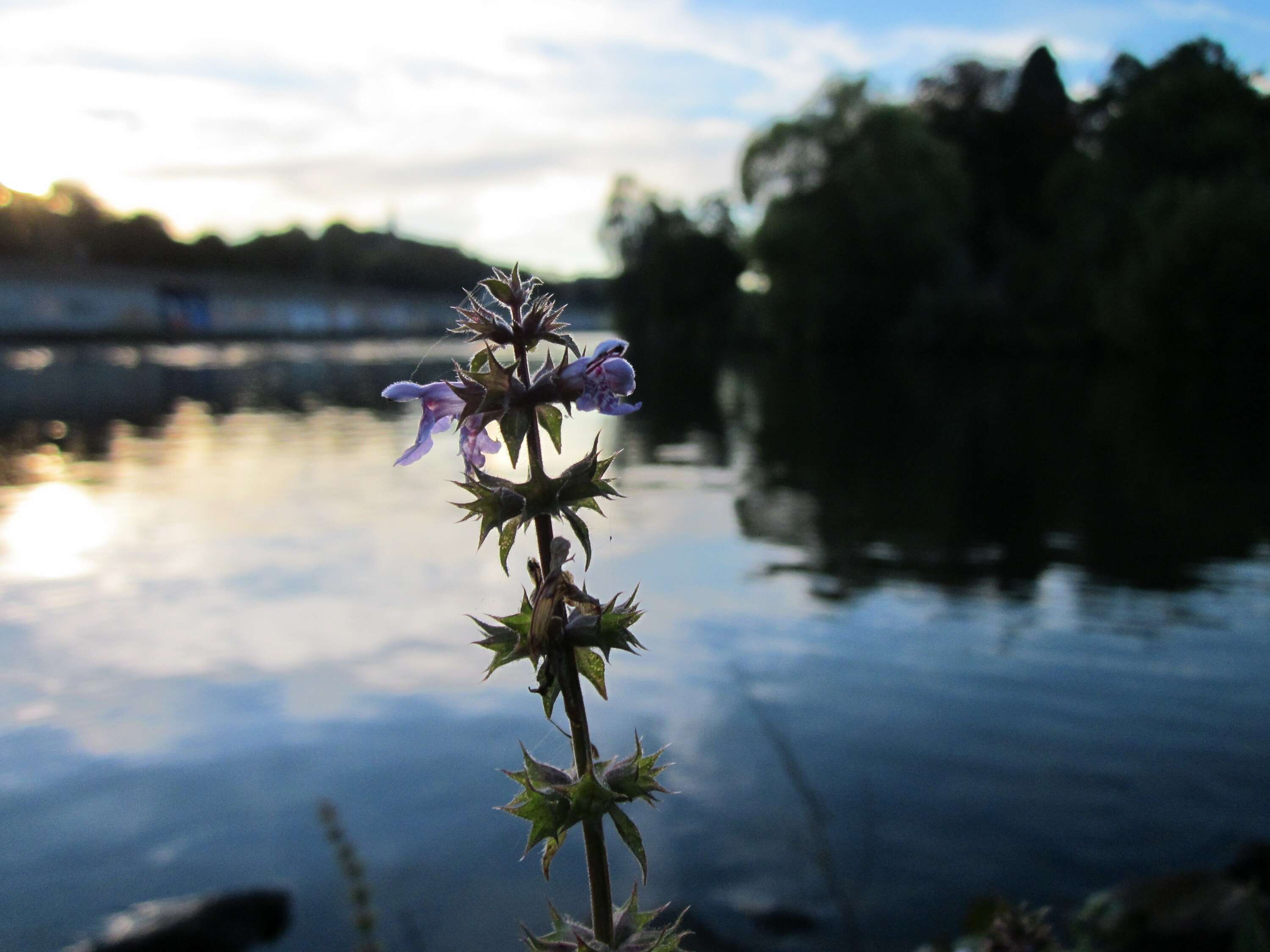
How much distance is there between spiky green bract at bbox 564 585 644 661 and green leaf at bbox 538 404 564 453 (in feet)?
0.81

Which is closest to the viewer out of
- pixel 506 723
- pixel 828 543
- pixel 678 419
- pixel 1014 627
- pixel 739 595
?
pixel 506 723

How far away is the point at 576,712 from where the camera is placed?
1.48 m

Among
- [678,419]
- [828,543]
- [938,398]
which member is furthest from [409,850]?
[938,398]

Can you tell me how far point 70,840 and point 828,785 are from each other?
7.01m

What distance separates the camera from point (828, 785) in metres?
10.4

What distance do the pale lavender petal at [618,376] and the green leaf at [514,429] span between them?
0.17 metres

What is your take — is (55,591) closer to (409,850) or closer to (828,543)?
(409,850)

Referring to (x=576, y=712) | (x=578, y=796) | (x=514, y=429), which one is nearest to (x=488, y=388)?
(x=514, y=429)

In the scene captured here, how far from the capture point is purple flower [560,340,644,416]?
159cm

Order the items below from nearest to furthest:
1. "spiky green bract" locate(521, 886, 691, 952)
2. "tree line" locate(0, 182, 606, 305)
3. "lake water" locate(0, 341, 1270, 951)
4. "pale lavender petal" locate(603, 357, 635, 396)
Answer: "spiky green bract" locate(521, 886, 691, 952)
"pale lavender petal" locate(603, 357, 635, 396)
"lake water" locate(0, 341, 1270, 951)
"tree line" locate(0, 182, 606, 305)

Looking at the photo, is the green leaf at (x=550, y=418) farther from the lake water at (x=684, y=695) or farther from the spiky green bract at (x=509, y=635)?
the lake water at (x=684, y=695)

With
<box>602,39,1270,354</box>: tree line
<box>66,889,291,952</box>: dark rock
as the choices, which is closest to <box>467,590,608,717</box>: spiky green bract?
<box>66,889,291,952</box>: dark rock

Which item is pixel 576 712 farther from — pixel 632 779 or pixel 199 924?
pixel 199 924

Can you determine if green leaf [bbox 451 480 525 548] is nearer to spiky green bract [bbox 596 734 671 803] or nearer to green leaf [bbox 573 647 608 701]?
green leaf [bbox 573 647 608 701]
